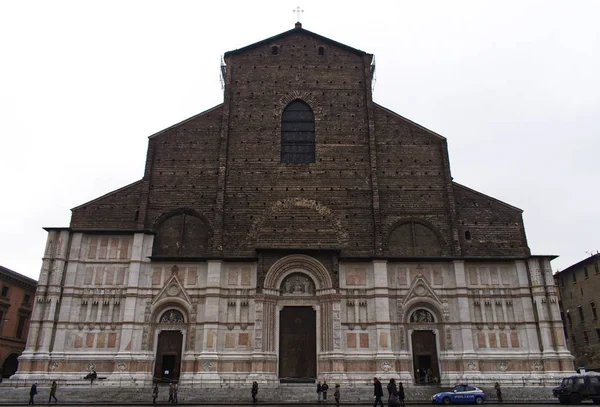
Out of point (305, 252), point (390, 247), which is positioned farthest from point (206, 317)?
point (390, 247)

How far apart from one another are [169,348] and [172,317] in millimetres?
1292

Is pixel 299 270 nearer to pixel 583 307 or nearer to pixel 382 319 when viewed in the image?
pixel 382 319

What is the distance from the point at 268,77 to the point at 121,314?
1380 cm

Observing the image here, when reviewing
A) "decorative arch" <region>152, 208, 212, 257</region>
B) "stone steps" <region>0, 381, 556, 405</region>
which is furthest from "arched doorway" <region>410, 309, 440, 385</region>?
"decorative arch" <region>152, 208, 212, 257</region>

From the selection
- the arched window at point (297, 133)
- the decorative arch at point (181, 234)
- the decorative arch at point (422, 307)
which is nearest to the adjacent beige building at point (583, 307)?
the decorative arch at point (422, 307)

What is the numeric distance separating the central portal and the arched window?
24.8ft

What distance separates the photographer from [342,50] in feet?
86.9

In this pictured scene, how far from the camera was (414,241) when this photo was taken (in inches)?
882

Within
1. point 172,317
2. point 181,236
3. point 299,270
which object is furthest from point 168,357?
point 299,270

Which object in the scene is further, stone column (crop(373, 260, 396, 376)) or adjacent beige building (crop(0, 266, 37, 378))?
adjacent beige building (crop(0, 266, 37, 378))

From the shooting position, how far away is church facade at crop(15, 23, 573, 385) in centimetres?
2025

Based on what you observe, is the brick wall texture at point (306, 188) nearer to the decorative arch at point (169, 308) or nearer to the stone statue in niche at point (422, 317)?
the decorative arch at point (169, 308)

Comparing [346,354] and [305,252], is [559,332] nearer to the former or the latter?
[346,354]

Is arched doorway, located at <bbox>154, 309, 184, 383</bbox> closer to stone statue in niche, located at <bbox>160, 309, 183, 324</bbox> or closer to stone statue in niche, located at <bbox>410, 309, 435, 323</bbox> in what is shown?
stone statue in niche, located at <bbox>160, 309, 183, 324</bbox>
